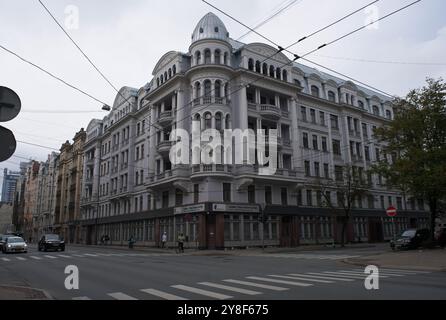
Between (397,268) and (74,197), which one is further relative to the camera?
(74,197)

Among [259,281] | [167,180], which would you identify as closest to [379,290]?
[259,281]

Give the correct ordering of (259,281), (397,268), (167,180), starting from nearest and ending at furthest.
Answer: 1. (259,281)
2. (397,268)
3. (167,180)

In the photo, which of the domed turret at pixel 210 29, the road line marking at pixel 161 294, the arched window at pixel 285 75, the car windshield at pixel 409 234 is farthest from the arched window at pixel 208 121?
the road line marking at pixel 161 294

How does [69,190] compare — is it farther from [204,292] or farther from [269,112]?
[204,292]

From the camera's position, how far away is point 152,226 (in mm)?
40750

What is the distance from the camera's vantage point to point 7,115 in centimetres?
727

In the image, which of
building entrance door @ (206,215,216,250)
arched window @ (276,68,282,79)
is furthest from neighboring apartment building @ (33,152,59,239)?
arched window @ (276,68,282,79)

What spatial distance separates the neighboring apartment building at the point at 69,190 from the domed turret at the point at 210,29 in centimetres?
3822

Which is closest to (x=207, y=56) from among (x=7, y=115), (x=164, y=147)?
(x=164, y=147)

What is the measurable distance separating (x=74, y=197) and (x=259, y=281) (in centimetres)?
6268

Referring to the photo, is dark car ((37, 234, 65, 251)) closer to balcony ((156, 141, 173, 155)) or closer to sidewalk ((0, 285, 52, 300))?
balcony ((156, 141, 173, 155))

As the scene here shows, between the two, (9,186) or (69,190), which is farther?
(9,186)

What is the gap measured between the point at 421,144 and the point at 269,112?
14.2 metres
